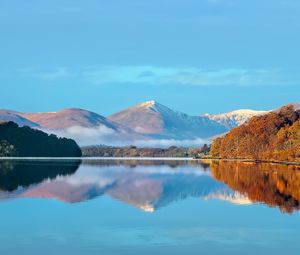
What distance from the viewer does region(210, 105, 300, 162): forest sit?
142 meters

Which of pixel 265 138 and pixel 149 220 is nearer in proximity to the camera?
pixel 149 220

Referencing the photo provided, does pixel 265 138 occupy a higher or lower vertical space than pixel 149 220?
higher

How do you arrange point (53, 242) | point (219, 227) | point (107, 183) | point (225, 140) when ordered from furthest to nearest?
point (225, 140) → point (107, 183) → point (219, 227) → point (53, 242)

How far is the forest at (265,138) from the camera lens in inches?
5575

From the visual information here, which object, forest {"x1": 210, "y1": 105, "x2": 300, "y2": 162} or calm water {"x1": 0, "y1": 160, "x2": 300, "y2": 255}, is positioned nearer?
calm water {"x1": 0, "y1": 160, "x2": 300, "y2": 255}

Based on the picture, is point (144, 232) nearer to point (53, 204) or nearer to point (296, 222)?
point (296, 222)

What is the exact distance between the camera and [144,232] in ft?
93.4

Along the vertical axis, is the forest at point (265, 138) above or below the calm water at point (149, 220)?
above

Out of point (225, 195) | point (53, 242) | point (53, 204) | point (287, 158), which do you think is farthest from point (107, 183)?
point (287, 158)

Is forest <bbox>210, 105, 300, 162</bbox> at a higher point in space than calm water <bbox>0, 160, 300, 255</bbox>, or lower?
higher

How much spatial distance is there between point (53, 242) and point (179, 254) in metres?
5.22

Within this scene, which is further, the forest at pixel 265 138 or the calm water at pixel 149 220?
the forest at pixel 265 138

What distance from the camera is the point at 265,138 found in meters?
168

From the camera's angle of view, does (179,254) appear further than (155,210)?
No
